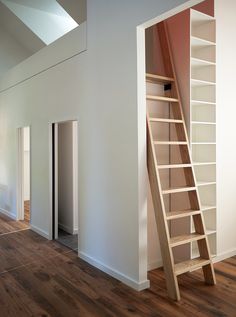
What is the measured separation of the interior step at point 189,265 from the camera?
281 centimetres

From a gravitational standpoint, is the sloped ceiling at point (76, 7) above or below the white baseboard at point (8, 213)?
above

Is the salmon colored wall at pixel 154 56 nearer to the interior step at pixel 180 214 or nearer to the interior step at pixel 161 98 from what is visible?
the interior step at pixel 161 98

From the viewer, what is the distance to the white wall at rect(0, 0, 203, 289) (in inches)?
115

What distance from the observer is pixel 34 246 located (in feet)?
14.1

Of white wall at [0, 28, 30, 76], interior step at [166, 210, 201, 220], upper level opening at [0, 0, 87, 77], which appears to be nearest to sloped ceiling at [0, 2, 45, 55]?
upper level opening at [0, 0, 87, 77]

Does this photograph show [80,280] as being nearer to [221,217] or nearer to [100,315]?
[100,315]

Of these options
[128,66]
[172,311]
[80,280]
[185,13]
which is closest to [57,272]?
[80,280]

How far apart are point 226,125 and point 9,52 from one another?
5249 millimetres

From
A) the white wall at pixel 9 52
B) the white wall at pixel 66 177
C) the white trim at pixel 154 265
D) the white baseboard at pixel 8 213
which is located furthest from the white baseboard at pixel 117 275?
the white wall at pixel 9 52

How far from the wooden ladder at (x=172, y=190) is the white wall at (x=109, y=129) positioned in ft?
0.50

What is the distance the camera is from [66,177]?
5117 millimetres

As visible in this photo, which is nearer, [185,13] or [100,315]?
[100,315]

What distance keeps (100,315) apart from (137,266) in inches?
23.5

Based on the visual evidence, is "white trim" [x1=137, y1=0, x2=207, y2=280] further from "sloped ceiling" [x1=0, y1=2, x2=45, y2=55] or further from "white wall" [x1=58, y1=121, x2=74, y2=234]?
"sloped ceiling" [x1=0, y1=2, x2=45, y2=55]
